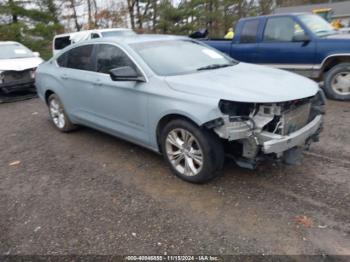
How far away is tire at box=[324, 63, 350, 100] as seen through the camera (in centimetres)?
658

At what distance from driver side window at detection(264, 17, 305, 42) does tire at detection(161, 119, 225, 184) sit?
179 inches

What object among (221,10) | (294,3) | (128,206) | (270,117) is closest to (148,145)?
(128,206)

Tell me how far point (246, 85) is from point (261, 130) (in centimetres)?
54

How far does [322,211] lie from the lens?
3127 mm

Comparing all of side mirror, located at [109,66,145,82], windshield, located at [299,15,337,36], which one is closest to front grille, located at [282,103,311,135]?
side mirror, located at [109,66,145,82]

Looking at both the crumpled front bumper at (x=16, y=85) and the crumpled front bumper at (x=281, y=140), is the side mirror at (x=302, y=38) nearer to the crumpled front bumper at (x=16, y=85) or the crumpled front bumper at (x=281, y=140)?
the crumpled front bumper at (x=281, y=140)

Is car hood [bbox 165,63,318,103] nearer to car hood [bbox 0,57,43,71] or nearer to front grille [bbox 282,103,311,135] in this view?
front grille [bbox 282,103,311,135]

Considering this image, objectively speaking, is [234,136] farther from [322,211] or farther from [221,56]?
[221,56]

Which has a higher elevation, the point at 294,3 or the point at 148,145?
the point at 294,3

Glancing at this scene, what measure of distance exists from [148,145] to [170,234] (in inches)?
56.0

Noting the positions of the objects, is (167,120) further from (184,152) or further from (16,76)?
(16,76)

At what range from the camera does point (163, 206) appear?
338 cm

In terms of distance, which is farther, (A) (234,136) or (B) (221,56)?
(B) (221,56)

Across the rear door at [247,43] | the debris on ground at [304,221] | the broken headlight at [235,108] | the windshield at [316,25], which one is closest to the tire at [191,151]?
the broken headlight at [235,108]
